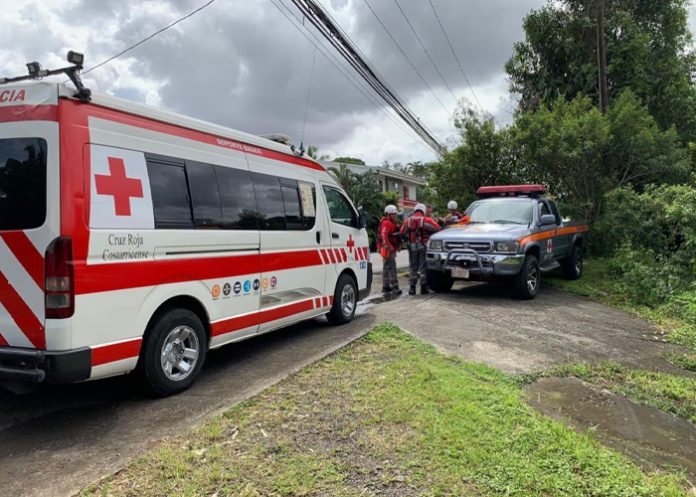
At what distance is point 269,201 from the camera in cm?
561

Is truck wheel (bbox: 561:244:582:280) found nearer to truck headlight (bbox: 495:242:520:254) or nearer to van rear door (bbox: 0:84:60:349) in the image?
truck headlight (bbox: 495:242:520:254)

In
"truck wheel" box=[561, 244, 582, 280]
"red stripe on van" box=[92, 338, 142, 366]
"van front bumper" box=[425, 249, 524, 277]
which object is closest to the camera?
"red stripe on van" box=[92, 338, 142, 366]

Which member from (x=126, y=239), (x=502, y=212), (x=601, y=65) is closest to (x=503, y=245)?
(x=502, y=212)

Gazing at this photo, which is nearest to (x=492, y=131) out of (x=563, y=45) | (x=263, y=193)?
(x=563, y=45)

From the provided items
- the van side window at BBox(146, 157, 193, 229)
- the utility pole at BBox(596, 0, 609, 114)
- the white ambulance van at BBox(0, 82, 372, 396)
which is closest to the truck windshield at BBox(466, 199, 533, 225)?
the white ambulance van at BBox(0, 82, 372, 396)

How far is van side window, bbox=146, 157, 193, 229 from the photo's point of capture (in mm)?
4137

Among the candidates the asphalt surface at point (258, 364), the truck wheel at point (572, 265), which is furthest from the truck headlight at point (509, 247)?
the truck wheel at point (572, 265)

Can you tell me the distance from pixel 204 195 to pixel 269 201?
3.48 feet

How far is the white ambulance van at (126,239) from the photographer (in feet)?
11.3

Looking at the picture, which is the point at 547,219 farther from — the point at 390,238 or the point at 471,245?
the point at 390,238

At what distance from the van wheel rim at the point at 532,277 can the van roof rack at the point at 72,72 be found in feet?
24.6

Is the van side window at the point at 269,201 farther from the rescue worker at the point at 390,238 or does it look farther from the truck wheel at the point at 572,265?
the truck wheel at the point at 572,265

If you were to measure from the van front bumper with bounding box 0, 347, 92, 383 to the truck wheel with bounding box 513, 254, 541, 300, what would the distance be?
7173 mm

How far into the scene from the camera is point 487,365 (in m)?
5.03
